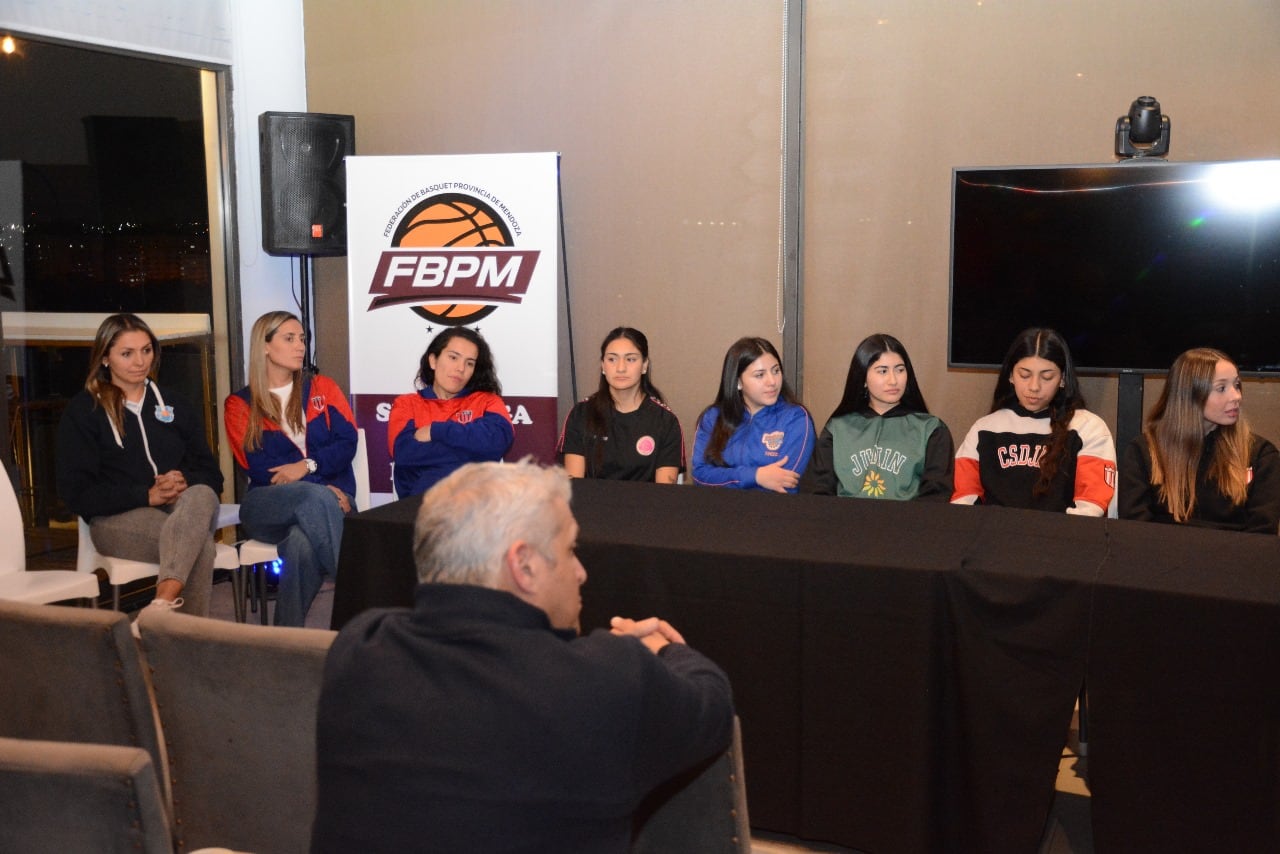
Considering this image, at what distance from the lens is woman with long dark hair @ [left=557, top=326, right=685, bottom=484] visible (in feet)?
14.1

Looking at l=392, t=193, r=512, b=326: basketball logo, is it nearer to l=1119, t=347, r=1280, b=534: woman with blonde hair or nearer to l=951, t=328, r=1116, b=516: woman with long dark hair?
l=951, t=328, r=1116, b=516: woman with long dark hair

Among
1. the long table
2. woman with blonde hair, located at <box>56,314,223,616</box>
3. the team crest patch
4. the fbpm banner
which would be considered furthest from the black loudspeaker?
the long table

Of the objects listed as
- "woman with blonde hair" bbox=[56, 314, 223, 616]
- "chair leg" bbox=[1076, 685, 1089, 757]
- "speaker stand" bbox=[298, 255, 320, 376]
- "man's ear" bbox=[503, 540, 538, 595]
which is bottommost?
"chair leg" bbox=[1076, 685, 1089, 757]

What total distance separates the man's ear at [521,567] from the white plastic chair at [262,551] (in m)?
2.69

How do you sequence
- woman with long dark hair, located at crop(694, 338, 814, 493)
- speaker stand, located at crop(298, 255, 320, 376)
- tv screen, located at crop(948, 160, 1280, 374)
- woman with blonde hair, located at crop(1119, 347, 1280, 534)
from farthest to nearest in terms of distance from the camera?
1. speaker stand, located at crop(298, 255, 320, 376)
2. woman with long dark hair, located at crop(694, 338, 814, 493)
3. tv screen, located at crop(948, 160, 1280, 374)
4. woman with blonde hair, located at crop(1119, 347, 1280, 534)

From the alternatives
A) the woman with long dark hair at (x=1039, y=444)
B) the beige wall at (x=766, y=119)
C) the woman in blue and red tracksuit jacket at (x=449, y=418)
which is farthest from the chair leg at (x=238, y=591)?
the woman with long dark hair at (x=1039, y=444)

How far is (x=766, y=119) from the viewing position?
499 centimetres

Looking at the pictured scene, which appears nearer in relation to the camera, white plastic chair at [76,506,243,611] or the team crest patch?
white plastic chair at [76,506,243,611]

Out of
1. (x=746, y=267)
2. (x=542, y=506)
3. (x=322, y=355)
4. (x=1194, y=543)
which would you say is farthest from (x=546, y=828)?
(x=322, y=355)

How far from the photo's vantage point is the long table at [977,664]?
2.24 m

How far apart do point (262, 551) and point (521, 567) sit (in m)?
2.95

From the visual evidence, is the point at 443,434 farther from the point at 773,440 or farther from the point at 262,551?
the point at 773,440

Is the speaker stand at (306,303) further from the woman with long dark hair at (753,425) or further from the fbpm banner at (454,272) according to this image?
the woman with long dark hair at (753,425)

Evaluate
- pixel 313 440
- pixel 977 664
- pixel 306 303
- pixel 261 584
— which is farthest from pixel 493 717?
pixel 306 303
